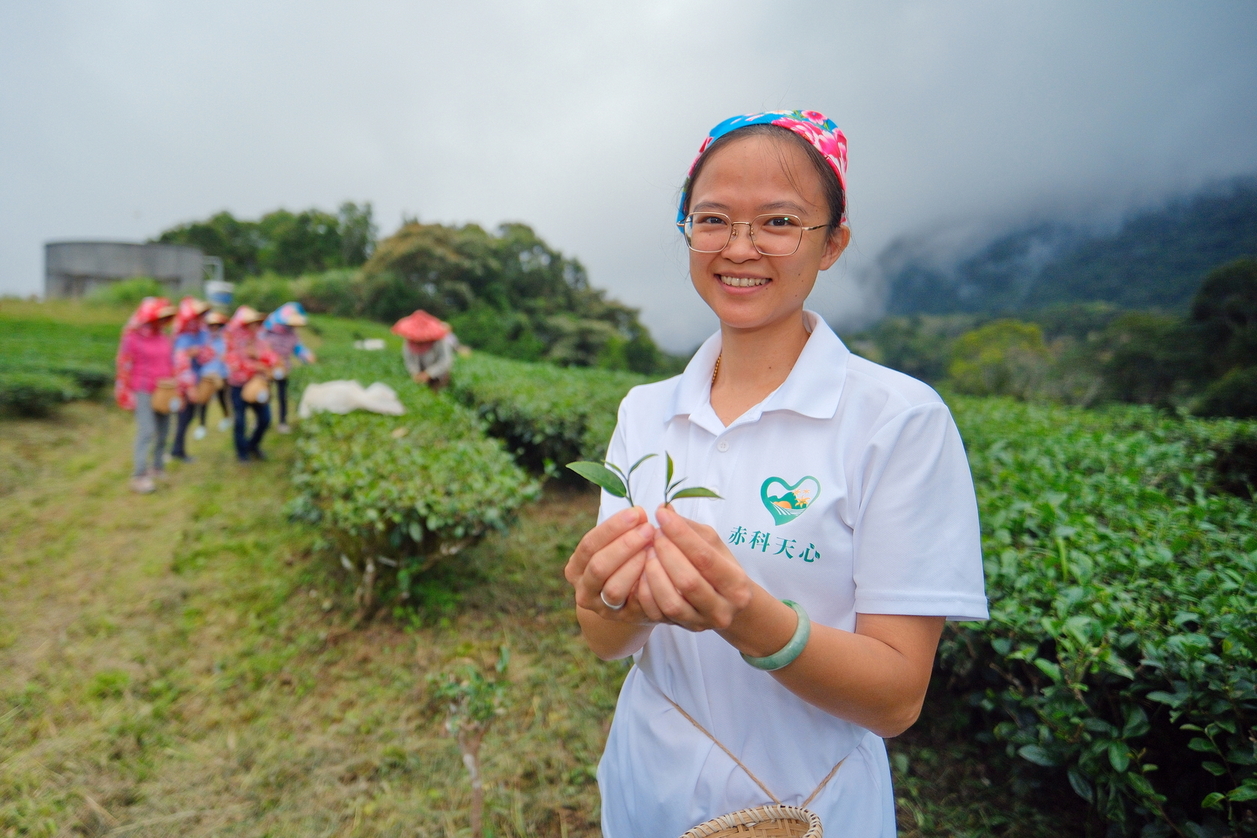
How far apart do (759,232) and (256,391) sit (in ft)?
24.6

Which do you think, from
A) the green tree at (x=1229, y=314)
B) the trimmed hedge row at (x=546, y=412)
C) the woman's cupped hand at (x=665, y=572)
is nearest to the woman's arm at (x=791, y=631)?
the woman's cupped hand at (x=665, y=572)

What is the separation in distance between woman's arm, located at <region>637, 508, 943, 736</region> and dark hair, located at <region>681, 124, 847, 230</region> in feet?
2.24

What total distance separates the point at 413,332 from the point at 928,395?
295 inches

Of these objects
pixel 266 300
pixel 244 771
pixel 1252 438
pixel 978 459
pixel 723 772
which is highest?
pixel 266 300

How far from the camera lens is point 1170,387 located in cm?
1212

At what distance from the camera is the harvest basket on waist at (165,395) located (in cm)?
614

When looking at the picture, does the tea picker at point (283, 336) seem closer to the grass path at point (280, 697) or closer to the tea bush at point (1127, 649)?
the grass path at point (280, 697)

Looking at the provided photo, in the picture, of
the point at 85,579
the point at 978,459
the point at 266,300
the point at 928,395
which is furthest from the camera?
the point at 266,300

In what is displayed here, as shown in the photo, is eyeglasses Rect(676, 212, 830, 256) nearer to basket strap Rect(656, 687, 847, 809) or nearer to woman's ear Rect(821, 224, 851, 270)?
woman's ear Rect(821, 224, 851, 270)

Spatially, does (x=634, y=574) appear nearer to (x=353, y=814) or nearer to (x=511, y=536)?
(x=353, y=814)

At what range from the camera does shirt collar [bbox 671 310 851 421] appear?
1085 mm

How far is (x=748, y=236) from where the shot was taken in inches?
43.7

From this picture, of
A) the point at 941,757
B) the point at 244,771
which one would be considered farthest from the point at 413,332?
the point at 941,757

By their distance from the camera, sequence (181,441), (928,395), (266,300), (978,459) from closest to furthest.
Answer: (928,395)
(978,459)
(181,441)
(266,300)
